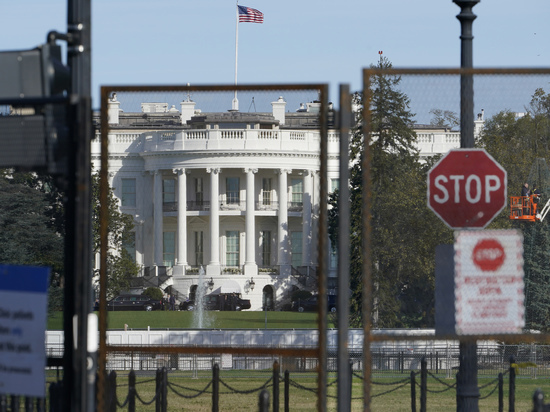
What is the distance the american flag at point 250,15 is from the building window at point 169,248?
5163 cm

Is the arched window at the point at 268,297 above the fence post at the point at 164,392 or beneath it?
above

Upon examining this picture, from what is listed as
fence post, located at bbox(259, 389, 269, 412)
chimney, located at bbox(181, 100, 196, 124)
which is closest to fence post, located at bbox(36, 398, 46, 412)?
fence post, located at bbox(259, 389, 269, 412)

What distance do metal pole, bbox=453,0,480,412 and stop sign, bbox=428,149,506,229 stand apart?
935 mm

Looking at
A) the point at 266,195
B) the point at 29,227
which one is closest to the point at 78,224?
the point at 266,195

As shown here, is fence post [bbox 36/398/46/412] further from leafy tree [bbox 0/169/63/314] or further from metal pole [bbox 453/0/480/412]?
leafy tree [bbox 0/169/63/314]

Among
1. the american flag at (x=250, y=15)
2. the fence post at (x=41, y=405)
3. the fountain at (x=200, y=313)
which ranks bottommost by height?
the fence post at (x=41, y=405)

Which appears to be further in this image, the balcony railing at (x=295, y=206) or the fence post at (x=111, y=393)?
the balcony railing at (x=295, y=206)

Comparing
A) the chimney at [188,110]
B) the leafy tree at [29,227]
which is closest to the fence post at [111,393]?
the chimney at [188,110]

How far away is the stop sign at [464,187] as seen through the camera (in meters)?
8.06

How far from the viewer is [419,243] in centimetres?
904

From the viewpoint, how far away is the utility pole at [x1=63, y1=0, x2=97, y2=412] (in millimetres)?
6902

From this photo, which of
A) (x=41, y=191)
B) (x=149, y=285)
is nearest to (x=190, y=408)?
(x=149, y=285)

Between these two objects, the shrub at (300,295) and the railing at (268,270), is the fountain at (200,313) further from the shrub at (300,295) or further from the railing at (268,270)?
the shrub at (300,295)

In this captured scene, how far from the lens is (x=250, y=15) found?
6450cm
